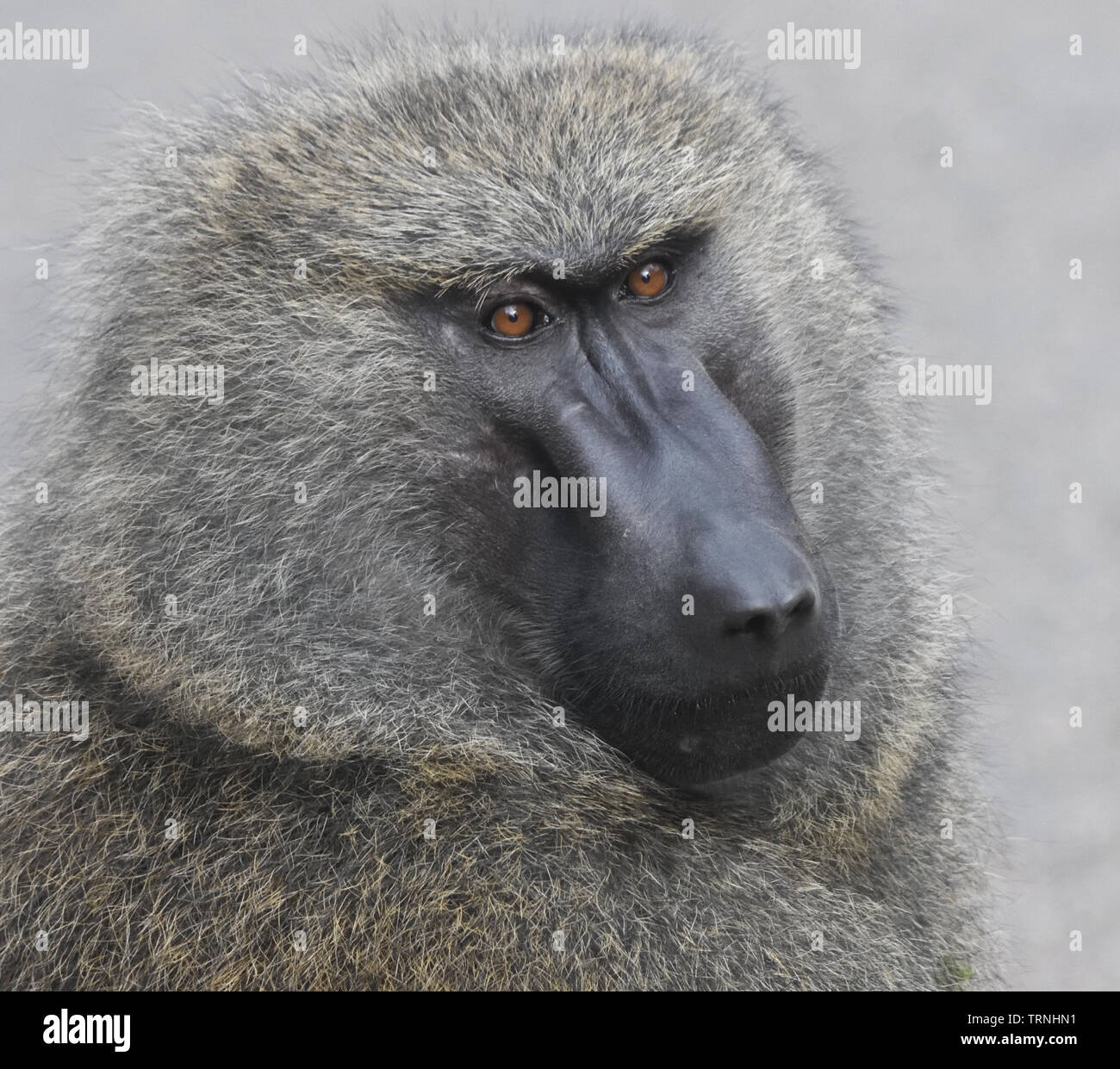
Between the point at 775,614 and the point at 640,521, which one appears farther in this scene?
the point at 640,521

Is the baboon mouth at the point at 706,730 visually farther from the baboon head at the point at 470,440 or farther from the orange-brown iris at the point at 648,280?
the orange-brown iris at the point at 648,280

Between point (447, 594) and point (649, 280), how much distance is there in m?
0.85

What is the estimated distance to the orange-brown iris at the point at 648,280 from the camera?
3.60m

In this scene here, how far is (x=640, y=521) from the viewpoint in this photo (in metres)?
3.19

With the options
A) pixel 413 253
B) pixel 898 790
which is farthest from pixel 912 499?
pixel 413 253

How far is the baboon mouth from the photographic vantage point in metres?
3.21
